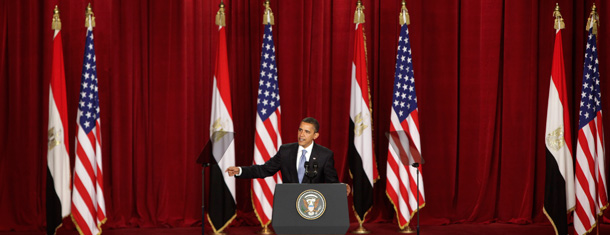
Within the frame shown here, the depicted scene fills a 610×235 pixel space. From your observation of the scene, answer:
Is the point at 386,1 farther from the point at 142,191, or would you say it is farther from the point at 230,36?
the point at 142,191

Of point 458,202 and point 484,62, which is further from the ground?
point 484,62

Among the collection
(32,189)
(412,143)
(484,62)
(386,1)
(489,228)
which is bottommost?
(489,228)

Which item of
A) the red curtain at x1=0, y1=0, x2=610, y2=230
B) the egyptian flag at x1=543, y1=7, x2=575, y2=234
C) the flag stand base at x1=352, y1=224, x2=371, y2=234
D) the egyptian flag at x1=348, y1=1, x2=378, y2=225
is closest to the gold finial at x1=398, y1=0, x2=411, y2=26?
the egyptian flag at x1=348, y1=1, x2=378, y2=225

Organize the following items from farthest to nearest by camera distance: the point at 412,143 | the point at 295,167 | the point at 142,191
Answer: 1. the point at 142,191
2. the point at 412,143
3. the point at 295,167

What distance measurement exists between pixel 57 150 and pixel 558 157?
19.1 feet

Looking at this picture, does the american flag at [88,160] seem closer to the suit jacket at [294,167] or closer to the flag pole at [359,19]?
the suit jacket at [294,167]

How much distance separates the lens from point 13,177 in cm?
877

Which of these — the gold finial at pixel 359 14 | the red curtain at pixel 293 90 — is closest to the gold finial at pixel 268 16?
the red curtain at pixel 293 90

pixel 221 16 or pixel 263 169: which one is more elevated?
pixel 221 16

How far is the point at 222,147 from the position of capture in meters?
8.54

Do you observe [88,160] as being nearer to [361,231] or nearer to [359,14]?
[361,231]

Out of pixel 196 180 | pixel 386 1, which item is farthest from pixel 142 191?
pixel 386 1

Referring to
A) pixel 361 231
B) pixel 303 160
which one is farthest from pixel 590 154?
pixel 303 160

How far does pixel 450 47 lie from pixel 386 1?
1084 millimetres
